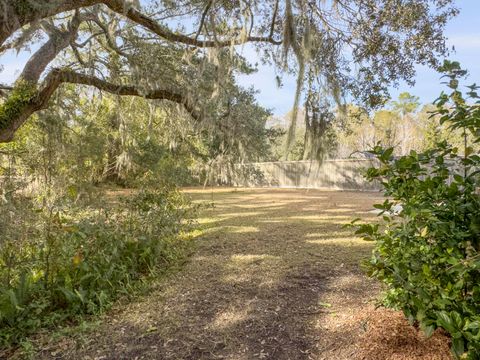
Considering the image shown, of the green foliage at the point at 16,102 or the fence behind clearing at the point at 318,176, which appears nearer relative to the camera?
the green foliage at the point at 16,102

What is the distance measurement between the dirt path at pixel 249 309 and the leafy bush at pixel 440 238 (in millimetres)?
647

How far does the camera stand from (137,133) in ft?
34.2

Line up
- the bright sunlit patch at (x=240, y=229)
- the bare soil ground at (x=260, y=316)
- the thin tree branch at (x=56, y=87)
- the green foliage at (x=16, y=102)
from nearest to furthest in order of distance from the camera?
1. the bare soil ground at (x=260, y=316)
2. the green foliage at (x=16, y=102)
3. the thin tree branch at (x=56, y=87)
4. the bright sunlit patch at (x=240, y=229)

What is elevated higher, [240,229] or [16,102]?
[16,102]

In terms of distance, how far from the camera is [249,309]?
106 inches

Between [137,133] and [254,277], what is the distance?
820cm

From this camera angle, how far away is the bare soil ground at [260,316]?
2.08 meters

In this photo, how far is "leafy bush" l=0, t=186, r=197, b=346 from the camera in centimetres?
280

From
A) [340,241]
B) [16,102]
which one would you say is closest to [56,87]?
[16,102]

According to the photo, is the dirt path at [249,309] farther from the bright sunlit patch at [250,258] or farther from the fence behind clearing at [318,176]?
the fence behind clearing at [318,176]

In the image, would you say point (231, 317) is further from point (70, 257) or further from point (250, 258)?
point (70, 257)

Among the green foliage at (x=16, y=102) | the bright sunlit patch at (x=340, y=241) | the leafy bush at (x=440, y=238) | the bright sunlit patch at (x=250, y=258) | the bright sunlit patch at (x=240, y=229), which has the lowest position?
the bright sunlit patch at (x=250, y=258)

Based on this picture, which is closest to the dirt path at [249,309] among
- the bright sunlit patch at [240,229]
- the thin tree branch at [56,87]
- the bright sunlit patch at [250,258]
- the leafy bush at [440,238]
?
the bright sunlit patch at [250,258]

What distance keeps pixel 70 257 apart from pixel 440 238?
3132 mm
